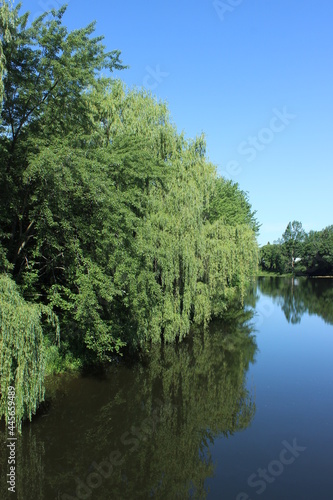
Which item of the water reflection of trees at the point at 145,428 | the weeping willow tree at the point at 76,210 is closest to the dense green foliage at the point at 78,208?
the weeping willow tree at the point at 76,210

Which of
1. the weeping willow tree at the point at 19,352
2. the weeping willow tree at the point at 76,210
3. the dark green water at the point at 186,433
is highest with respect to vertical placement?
the weeping willow tree at the point at 76,210

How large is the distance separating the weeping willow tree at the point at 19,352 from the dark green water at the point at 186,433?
1126mm

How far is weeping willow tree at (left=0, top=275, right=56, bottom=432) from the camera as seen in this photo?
7.48 m

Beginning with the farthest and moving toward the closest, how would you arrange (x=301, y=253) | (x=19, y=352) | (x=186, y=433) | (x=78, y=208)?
(x=301, y=253), (x=78, y=208), (x=186, y=433), (x=19, y=352)

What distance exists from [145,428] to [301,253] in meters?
74.0

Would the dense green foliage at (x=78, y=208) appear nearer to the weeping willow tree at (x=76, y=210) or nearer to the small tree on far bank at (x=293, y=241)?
the weeping willow tree at (x=76, y=210)

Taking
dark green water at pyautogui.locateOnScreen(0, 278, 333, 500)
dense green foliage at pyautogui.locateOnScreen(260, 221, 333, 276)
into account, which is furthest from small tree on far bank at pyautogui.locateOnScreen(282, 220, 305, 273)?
dark green water at pyautogui.locateOnScreen(0, 278, 333, 500)

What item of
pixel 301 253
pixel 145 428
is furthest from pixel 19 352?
pixel 301 253

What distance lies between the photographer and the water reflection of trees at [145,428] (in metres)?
7.07

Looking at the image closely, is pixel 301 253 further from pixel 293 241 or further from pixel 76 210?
pixel 76 210

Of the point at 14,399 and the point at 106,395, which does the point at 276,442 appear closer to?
the point at 106,395

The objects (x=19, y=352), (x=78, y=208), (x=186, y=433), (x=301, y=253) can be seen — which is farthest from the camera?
(x=301, y=253)

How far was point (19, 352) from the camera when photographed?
24.9 feet

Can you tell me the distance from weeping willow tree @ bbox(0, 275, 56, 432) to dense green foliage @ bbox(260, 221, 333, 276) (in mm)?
58743
